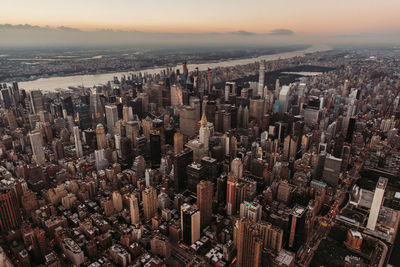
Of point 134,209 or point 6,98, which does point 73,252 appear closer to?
point 134,209

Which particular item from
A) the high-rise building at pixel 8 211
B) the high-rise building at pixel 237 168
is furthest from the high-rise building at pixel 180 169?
the high-rise building at pixel 8 211

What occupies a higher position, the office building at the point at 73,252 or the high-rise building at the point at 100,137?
the high-rise building at the point at 100,137

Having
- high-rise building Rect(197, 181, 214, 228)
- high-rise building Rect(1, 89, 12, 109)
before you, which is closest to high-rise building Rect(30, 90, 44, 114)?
high-rise building Rect(1, 89, 12, 109)

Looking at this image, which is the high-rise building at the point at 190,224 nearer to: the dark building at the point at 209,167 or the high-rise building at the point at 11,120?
the dark building at the point at 209,167

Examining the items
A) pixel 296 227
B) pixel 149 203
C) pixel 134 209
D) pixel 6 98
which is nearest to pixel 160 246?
pixel 134 209

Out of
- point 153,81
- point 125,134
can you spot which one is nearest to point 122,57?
point 153,81
